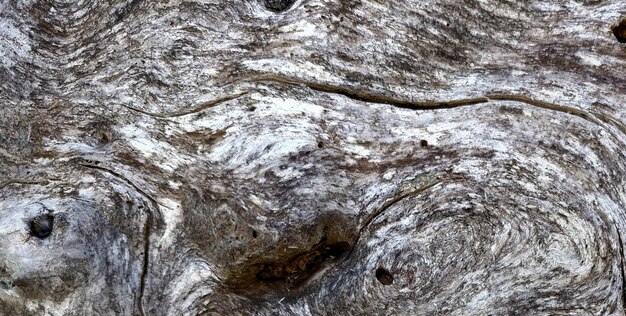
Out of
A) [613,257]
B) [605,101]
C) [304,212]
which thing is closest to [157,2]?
[304,212]

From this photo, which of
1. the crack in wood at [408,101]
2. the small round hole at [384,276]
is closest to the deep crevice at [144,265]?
the crack in wood at [408,101]

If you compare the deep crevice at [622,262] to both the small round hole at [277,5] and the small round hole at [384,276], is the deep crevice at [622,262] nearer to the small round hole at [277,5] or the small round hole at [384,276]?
the small round hole at [384,276]

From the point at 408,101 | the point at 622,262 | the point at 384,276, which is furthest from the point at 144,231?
the point at 622,262

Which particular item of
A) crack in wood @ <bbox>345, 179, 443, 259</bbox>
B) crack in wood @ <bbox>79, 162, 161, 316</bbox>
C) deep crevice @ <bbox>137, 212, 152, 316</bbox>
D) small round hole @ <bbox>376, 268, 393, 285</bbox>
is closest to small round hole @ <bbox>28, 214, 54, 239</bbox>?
crack in wood @ <bbox>79, 162, 161, 316</bbox>

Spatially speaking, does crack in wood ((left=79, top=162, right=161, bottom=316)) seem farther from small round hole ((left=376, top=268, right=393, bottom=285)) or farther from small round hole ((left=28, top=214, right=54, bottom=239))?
small round hole ((left=376, top=268, right=393, bottom=285))

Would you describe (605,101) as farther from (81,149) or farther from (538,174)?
(81,149)

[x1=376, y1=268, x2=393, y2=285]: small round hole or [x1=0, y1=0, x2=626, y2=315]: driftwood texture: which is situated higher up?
[x1=0, y1=0, x2=626, y2=315]: driftwood texture

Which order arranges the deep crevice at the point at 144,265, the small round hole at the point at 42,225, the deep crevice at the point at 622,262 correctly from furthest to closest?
1. the deep crevice at the point at 144,265
2. the small round hole at the point at 42,225
3. the deep crevice at the point at 622,262
